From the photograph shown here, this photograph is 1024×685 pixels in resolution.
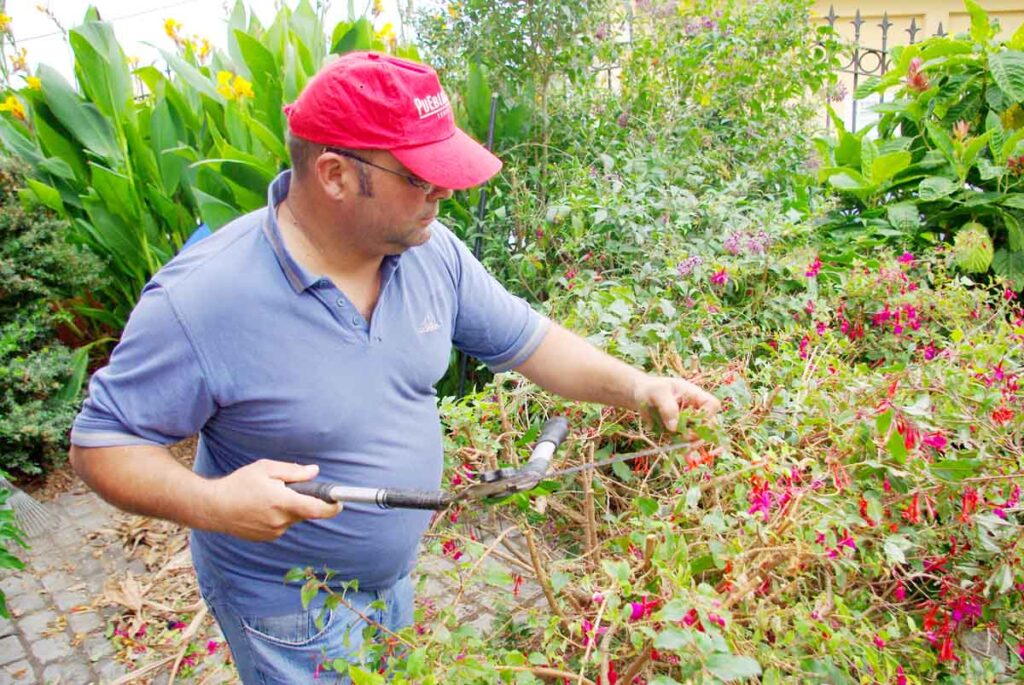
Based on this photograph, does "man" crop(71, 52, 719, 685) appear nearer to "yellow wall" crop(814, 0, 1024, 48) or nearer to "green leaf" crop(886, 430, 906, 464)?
"green leaf" crop(886, 430, 906, 464)

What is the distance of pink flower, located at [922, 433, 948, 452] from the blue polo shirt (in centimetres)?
109

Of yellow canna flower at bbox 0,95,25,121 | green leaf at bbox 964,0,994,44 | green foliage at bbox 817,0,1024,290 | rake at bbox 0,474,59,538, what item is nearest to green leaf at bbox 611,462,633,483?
green foliage at bbox 817,0,1024,290

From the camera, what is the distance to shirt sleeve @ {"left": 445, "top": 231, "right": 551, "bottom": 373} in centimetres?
218

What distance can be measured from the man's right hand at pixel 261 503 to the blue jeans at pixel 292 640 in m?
0.39

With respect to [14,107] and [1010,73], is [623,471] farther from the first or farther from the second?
[14,107]

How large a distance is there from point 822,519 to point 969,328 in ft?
6.04

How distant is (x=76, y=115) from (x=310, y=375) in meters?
4.25

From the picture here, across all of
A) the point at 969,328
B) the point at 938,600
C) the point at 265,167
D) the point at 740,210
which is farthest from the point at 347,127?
the point at 265,167

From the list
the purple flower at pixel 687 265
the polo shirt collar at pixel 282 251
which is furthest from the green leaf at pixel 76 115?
the polo shirt collar at pixel 282 251

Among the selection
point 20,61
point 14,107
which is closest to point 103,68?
point 14,107

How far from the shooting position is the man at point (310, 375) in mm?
1650

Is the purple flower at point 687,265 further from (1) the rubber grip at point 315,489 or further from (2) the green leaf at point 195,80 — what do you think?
(2) the green leaf at point 195,80

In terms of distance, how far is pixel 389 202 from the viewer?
1.77 m

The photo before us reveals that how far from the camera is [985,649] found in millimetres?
2133
